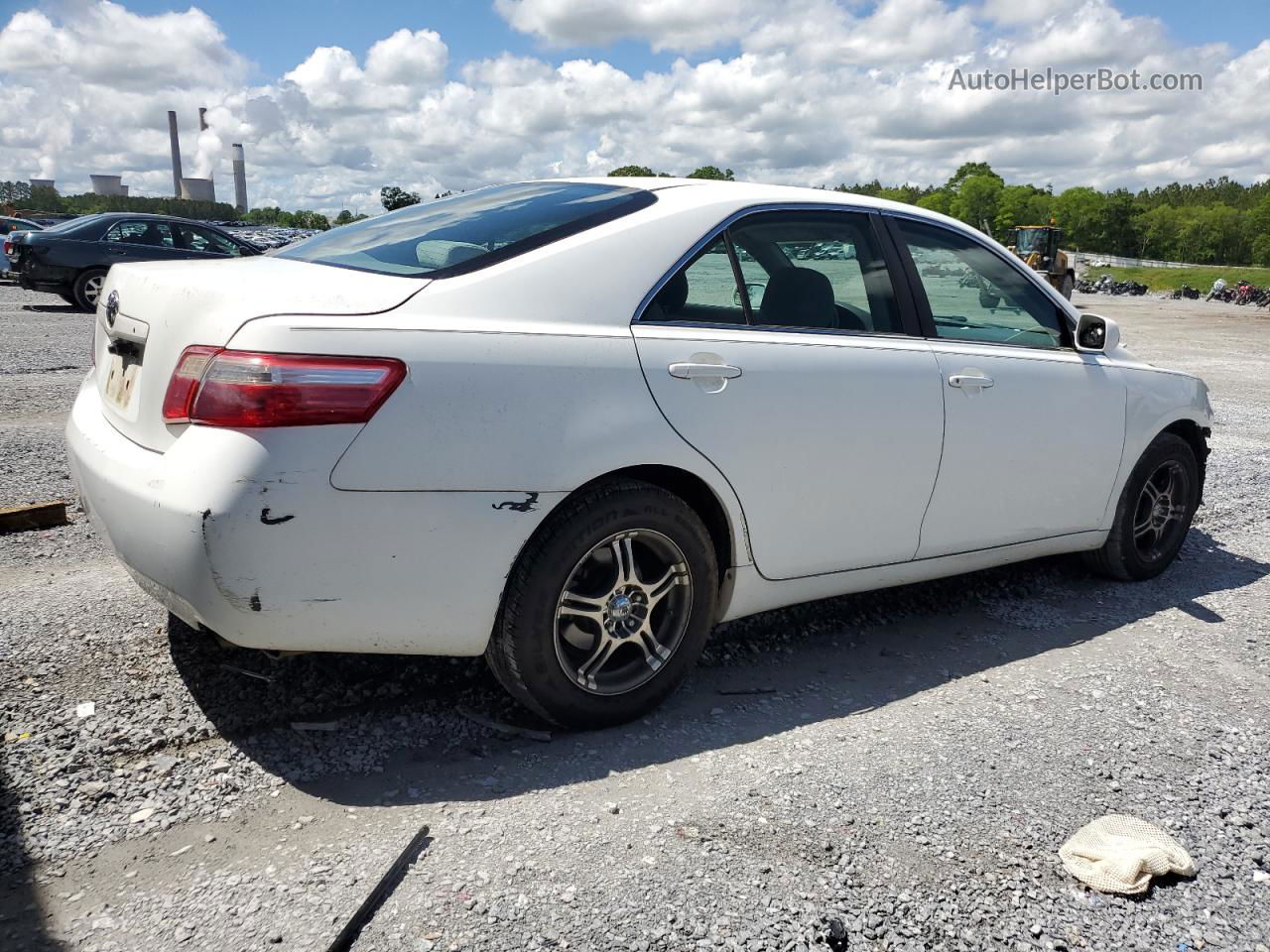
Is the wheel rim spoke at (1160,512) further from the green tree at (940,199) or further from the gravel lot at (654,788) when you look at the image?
the green tree at (940,199)

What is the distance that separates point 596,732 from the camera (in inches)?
123

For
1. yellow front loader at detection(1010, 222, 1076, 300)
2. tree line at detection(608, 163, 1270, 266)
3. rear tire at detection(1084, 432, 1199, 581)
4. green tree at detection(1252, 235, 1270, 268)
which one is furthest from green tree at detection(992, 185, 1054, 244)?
rear tire at detection(1084, 432, 1199, 581)

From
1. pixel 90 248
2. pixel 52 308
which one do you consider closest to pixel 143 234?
pixel 90 248

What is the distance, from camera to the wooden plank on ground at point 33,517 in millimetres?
4621

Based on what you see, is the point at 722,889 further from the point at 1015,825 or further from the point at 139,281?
the point at 139,281

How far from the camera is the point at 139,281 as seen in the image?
3.03m

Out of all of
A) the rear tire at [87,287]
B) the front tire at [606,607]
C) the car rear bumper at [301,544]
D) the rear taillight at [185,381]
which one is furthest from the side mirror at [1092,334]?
the rear tire at [87,287]

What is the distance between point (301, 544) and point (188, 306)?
2.50 feet

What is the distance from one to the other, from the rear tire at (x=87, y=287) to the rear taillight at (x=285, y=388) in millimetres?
15120

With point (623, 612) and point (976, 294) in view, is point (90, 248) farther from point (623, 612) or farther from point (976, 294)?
point (623, 612)

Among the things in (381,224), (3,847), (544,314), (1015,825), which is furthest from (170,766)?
(1015,825)

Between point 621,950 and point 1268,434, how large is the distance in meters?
9.51

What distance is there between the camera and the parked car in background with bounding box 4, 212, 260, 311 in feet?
50.3

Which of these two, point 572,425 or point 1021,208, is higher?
point 1021,208
